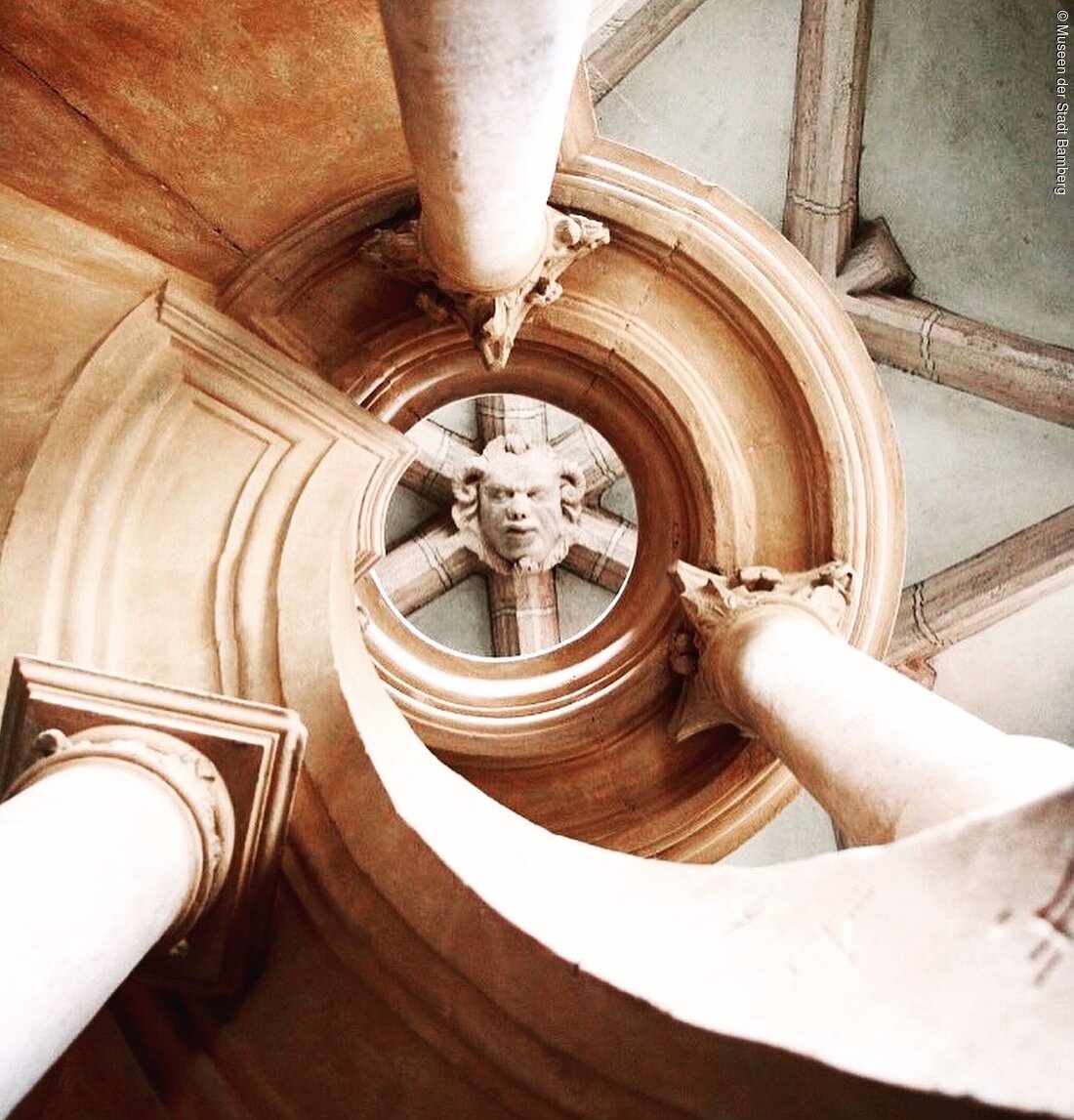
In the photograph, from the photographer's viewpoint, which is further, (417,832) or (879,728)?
(879,728)

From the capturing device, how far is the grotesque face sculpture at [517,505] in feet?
36.0

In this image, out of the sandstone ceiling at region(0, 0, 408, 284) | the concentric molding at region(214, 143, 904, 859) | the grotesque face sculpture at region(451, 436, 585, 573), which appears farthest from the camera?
the grotesque face sculpture at region(451, 436, 585, 573)

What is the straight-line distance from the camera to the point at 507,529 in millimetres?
11000

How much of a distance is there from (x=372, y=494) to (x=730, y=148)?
4184mm

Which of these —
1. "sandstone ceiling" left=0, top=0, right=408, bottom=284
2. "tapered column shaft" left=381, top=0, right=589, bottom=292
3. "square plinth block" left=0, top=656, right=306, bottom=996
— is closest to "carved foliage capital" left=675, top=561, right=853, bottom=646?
"tapered column shaft" left=381, top=0, right=589, bottom=292

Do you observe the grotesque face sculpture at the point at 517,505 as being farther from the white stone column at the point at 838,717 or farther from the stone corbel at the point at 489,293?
the stone corbel at the point at 489,293

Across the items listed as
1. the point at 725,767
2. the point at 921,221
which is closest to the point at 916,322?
the point at 921,221

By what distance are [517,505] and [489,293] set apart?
6.50 metres

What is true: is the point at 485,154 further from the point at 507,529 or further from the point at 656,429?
the point at 507,529

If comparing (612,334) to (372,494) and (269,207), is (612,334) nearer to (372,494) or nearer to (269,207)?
(372,494)

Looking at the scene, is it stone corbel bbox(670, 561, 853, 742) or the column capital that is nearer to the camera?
the column capital

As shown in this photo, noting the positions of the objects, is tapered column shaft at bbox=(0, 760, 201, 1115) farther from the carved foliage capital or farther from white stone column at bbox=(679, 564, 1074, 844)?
the carved foliage capital

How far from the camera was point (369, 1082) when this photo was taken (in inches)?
122

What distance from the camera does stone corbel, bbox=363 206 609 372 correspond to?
181 inches
